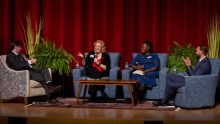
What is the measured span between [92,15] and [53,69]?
160 centimetres

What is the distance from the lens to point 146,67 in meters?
4.40

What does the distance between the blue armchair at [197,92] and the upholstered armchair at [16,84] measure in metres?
2.39

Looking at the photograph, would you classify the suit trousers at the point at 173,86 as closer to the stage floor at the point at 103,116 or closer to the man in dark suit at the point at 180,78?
the man in dark suit at the point at 180,78

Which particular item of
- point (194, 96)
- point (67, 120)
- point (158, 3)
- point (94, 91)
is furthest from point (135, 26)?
point (67, 120)

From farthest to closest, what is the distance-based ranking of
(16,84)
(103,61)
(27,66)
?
(103,61), (27,66), (16,84)

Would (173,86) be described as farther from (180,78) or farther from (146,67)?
(146,67)

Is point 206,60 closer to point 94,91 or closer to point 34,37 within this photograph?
point 94,91

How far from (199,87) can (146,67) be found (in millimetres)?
1205

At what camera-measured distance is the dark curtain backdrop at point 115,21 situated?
497cm

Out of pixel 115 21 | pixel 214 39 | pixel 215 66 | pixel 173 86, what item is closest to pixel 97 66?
pixel 115 21

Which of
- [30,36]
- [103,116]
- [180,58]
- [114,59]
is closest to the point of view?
[103,116]

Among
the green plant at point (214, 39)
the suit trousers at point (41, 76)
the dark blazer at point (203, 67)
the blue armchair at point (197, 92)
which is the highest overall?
the green plant at point (214, 39)

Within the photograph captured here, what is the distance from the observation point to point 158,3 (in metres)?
5.04

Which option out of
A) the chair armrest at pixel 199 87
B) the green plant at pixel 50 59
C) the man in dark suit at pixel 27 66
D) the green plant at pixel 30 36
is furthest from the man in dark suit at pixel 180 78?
the green plant at pixel 30 36
